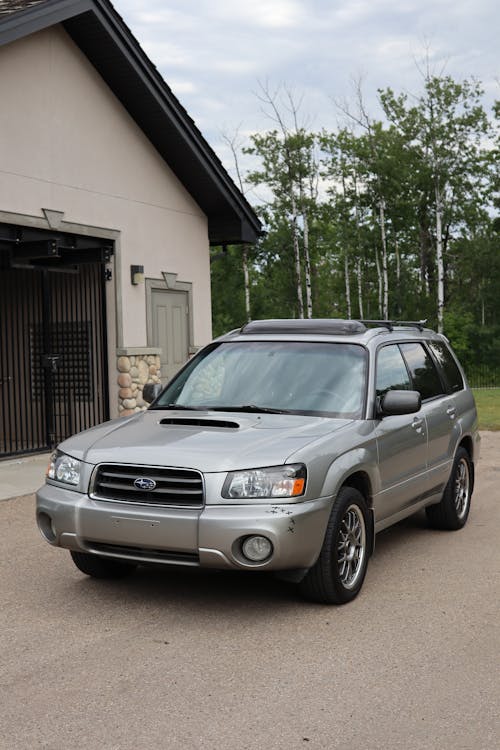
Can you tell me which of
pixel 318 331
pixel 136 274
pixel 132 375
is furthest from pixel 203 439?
pixel 136 274

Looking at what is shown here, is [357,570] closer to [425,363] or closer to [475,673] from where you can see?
[475,673]

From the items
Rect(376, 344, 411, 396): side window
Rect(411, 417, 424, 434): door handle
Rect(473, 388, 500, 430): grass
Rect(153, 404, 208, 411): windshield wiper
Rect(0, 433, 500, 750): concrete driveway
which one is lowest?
Rect(473, 388, 500, 430): grass

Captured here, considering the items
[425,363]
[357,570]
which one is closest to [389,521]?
[357,570]

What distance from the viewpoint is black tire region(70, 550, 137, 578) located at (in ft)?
19.7

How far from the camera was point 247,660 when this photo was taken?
459 centimetres

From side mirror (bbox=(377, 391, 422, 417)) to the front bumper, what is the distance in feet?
3.55

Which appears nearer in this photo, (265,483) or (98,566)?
(265,483)

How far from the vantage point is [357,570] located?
226 inches

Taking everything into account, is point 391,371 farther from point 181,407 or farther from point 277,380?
point 181,407

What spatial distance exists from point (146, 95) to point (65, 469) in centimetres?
1006

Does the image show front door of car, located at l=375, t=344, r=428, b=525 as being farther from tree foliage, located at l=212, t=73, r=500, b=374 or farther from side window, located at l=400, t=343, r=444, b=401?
tree foliage, located at l=212, t=73, r=500, b=374

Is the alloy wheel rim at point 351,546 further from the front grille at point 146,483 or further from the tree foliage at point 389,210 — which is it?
the tree foliage at point 389,210

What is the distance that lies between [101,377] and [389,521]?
899 cm

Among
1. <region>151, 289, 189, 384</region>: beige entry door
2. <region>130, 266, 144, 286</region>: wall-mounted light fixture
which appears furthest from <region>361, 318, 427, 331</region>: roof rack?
<region>151, 289, 189, 384</region>: beige entry door
